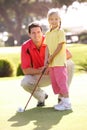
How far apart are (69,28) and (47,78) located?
65691 mm

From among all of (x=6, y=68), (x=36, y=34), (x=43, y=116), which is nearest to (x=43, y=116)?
(x=43, y=116)

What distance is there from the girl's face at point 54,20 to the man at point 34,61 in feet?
1.26

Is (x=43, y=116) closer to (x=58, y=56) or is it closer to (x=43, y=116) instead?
(x=43, y=116)

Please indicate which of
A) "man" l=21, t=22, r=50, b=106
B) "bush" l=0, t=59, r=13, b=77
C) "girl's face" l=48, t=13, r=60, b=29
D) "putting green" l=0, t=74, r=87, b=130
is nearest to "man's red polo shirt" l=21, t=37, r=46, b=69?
"man" l=21, t=22, r=50, b=106

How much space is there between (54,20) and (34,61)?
880 millimetres

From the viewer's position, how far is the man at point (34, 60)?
6.96 meters

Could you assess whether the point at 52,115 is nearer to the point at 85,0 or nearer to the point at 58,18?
the point at 58,18

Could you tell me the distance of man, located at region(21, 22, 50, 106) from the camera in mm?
6965

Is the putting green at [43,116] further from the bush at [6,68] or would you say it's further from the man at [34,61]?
the bush at [6,68]

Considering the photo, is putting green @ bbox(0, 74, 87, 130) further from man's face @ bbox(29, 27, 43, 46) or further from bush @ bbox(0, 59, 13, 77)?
bush @ bbox(0, 59, 13, 77)

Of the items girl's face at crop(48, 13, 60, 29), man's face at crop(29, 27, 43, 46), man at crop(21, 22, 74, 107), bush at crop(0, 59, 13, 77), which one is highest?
girl's face at crop(48, 13, 60, 29)

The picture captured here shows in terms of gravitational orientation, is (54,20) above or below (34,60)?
above

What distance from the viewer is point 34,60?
7117 millimetres

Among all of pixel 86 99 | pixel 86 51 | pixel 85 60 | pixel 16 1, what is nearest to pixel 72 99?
pixel 86 99
